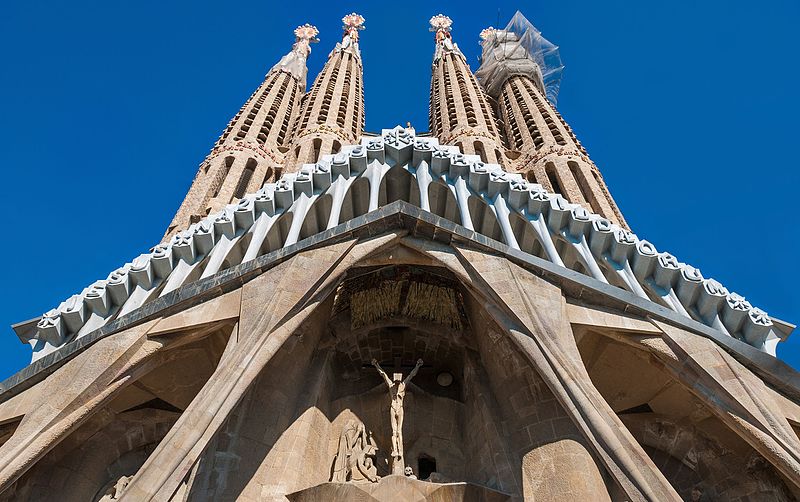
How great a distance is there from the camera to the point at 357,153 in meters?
10.2

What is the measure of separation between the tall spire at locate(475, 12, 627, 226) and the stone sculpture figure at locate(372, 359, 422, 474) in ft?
26.0

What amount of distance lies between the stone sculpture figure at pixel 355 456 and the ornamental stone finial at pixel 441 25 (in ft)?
83.5

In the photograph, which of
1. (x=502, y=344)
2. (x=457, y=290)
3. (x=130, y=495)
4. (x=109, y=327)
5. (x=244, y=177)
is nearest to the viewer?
(x=130, y=495)

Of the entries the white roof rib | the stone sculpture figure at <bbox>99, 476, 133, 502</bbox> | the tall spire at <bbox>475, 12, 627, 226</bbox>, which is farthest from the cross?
the tall spire at <bbox>475, 12, 627, 226</bbox>

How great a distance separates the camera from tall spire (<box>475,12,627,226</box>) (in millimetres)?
17516

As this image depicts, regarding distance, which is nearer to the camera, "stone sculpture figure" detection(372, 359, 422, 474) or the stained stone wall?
the stained stone wall

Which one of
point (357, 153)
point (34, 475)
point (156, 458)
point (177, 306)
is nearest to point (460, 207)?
point (357, 153)

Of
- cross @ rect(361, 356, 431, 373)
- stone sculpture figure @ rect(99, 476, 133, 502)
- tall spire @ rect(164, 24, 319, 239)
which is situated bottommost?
stone sculpture figure @ rect(99, 476, 133, 502)

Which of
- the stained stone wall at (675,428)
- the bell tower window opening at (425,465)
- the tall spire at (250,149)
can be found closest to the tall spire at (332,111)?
the tall spire at (250,149)

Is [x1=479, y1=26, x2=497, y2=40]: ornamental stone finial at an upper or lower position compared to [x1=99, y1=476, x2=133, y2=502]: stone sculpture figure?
upper

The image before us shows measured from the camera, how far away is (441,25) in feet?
109

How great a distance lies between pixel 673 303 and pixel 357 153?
4666 mm

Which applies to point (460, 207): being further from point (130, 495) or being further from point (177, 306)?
point (130, 495)

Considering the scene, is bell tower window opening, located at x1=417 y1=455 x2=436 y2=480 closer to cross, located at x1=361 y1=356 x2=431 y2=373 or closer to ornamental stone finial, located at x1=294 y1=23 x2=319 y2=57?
cross, located at x1=361 y1=356 x2=431 y2=373
